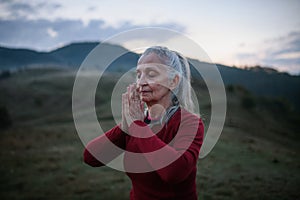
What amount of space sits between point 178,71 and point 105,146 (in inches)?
35.7

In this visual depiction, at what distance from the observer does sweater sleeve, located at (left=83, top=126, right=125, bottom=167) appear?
210 cm

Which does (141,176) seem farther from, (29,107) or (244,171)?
(29,107)

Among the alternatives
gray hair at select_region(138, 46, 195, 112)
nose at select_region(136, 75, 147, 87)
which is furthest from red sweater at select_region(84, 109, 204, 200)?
nose at select_region(136, 75, 147, 87)

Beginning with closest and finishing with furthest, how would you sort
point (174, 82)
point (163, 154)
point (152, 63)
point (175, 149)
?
point (163, 154), point (175, 149), point (152, 63), point (174, 82)

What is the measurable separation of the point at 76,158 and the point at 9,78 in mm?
86625

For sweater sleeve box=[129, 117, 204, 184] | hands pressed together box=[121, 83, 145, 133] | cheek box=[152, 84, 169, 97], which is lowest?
sweater sleeve box=[129, 117, 204, 184]

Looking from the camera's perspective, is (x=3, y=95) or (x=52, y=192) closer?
(x=52, y=192)

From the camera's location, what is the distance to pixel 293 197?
22.1ft

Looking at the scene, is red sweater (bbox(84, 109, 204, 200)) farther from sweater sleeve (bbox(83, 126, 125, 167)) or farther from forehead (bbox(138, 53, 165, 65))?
forehead (bbox(138, 53, 165, 65))

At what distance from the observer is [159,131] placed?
1.99 metres

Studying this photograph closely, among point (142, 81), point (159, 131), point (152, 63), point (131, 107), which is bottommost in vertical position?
point (159, 131)

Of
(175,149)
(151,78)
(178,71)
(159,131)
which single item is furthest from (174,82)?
(175,149)

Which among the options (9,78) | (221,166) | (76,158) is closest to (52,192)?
(76,158)

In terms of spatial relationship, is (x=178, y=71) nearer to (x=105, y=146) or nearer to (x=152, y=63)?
(x=152, y=63)
